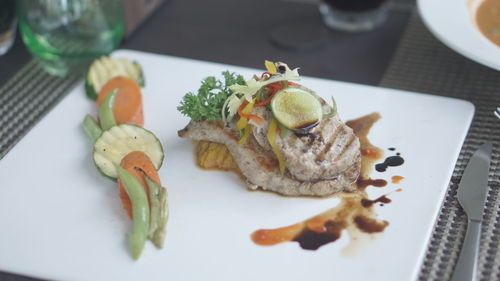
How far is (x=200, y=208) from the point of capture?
2.88 metres

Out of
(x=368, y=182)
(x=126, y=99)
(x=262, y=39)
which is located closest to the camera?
(x=368, y=182)

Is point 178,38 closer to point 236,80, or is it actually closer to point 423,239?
point 236,80

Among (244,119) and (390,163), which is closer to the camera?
(244,119)

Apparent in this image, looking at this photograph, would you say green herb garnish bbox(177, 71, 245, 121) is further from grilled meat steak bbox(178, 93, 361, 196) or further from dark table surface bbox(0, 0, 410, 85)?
dark table surface bbox(0, 0, 410, 85)

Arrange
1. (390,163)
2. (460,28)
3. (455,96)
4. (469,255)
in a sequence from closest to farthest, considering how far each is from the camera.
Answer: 1. (469,255)
2. (390,163)
3. (460,28)
4. (455,96)

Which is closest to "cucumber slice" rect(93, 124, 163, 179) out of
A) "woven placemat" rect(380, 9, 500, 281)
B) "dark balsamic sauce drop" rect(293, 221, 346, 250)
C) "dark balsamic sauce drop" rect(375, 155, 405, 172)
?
"dark balsamic sauce drop" rect(293, 221, 346, 250)

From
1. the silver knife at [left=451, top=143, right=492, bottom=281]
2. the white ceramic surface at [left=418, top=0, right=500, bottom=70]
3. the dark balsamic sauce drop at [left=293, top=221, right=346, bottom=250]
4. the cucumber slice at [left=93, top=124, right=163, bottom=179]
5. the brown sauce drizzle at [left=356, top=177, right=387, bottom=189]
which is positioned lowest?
the cucumber slice at [left=93, top=124, right=163, bottom=179]

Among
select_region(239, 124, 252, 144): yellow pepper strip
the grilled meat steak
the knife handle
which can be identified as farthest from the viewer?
select_region(239, 124, 252, 144): yellow pepper strip

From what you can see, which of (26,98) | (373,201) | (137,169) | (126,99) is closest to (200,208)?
(137,169)

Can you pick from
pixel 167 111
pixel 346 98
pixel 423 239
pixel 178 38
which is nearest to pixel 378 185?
pixel 423 239

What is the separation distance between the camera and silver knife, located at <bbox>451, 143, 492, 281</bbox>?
2602 mm

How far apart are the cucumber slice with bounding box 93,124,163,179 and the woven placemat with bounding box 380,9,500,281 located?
4.38 ft

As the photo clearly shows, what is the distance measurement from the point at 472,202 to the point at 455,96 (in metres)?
1.04

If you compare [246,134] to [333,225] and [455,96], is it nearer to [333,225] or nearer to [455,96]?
[333,225]
